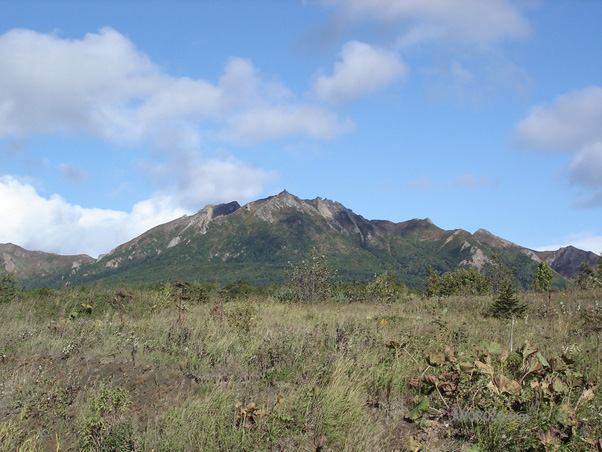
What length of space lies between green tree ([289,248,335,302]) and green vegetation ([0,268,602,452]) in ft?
36.6

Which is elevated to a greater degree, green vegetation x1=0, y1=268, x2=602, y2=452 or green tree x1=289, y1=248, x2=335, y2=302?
green tree x1=289, y1=248, x2=335, y2=302

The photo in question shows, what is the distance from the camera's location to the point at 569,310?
37.3ft

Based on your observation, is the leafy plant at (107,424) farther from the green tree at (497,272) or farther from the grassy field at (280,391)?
the green tree at (497,272)

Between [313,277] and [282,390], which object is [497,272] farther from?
[282,390]

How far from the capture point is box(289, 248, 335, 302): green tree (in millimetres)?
18970

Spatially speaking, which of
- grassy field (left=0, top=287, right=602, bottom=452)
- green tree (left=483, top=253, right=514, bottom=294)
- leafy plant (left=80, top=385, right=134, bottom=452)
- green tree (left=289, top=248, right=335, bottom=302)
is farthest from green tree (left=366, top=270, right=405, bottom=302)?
green tree (left=483, top=253, right=514, bottom=294)

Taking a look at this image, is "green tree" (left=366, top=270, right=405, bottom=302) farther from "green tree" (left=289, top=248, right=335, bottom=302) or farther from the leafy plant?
the leafy plant

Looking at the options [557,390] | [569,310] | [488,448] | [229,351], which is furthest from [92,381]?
[569,310]

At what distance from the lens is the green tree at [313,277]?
18970mm

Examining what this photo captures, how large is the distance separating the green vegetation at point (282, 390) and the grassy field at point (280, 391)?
2cm

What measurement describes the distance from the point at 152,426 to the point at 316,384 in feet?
6.46

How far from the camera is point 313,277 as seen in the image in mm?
20719

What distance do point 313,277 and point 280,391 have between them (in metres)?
15.8

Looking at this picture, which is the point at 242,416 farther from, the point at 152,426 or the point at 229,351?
the point at 229,351
